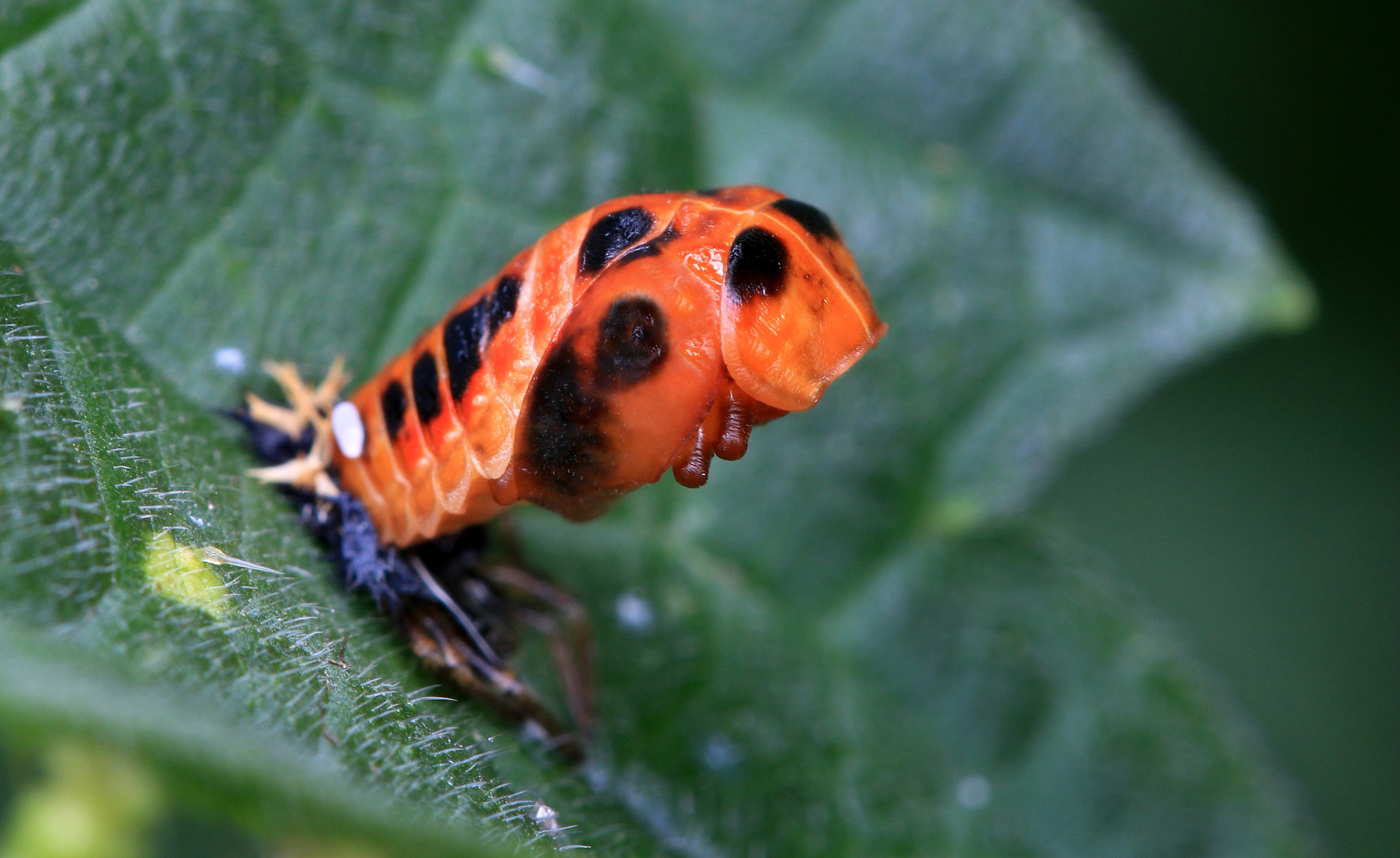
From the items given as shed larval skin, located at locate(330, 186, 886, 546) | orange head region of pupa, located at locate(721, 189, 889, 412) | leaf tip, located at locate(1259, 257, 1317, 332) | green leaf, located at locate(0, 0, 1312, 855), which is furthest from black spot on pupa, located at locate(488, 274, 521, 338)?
leaf tip, located at locate(1259, 257, 1317, 332)

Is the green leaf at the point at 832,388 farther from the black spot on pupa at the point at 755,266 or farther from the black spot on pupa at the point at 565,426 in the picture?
the black spot on pupa at the point at 755,266

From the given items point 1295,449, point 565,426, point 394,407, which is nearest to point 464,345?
point 394,407

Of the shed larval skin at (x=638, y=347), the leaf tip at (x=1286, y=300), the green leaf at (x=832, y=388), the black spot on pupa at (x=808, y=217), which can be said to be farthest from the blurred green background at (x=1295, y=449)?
the shed larval skin at (x=638, y=347)

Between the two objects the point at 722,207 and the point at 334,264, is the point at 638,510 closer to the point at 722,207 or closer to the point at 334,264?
the point at 334,264

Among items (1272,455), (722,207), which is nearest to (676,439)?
(722,207)

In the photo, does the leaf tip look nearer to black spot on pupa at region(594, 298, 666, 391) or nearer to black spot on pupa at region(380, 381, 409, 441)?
black spot on pupa at region(594, 298, 666, 391)

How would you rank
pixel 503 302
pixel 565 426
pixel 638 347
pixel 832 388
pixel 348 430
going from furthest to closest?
pixel 832 388 < pixel 348 430 < pixel 503 302 < pixel 565 426 < pixel 638 347

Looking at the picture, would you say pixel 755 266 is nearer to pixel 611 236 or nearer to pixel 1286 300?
pixel 611 236
